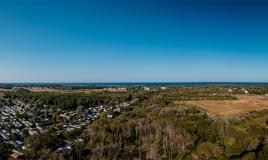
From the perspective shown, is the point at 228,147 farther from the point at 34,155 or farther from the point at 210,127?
the point at 34,155

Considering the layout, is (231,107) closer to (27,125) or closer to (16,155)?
(27,125)

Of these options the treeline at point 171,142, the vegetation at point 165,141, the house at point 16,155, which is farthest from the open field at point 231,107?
the house at point 16,155

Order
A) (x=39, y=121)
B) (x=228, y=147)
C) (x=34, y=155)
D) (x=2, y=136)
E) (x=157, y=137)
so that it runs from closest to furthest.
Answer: (x=34, y=155) < (x=228, y=147) < (x=157, y=137) < (x=2, y=136) < (x=39, y=121)

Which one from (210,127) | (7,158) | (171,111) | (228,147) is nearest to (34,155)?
(7,158)

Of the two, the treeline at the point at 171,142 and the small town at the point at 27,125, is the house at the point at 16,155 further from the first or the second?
the treeline at the point at 171,142

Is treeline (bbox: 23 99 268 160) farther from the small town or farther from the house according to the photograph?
the small town

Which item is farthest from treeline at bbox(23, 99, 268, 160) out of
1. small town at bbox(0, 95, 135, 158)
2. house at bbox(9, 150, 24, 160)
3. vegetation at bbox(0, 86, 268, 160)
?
small town at bbox(0, 95, 135, 158)

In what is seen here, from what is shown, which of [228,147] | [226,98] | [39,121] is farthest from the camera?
[226,98]

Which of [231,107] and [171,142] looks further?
[231,107]

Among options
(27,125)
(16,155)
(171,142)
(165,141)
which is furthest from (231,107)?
(16,155)

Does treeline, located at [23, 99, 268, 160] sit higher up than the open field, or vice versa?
the open field

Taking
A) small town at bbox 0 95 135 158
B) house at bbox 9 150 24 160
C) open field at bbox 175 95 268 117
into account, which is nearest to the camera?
house at bbox 9 150 24 160
